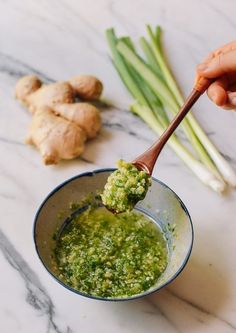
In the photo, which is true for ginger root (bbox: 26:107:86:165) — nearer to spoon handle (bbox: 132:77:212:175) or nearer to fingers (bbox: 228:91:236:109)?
spoon handle (bbox: 132:77:212:175)

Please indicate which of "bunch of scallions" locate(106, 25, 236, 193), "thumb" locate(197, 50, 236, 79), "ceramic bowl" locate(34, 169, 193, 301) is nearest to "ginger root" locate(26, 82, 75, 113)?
"bunch of scallions" locate(106, 25, 236, 193)

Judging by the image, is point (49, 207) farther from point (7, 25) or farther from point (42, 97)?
point (7, 25)

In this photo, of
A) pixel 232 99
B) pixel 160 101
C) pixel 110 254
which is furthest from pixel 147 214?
pixel 160 101

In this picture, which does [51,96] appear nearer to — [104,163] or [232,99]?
[104,163]

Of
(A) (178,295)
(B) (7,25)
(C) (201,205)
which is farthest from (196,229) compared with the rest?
(B) (7,25)

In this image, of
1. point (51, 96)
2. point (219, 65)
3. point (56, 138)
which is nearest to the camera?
point (219, 65)

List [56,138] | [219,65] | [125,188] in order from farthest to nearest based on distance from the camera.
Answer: [56,138] → [219,65] → [125,188]

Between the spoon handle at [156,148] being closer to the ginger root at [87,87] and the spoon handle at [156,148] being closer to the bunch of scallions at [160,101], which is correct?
the bunch of scallions at [160,101]
